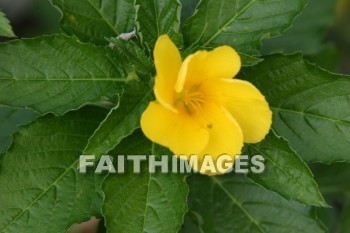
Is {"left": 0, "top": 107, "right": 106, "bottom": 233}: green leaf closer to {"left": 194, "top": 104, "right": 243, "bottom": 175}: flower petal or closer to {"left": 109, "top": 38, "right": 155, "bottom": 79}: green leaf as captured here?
{"left": 109, "top": 38, "right": 155, "bottom": 79}: green leaf

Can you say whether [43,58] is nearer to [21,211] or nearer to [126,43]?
[126,43]

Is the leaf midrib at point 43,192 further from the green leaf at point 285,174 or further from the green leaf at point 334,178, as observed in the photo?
the green leaf at point 334,178

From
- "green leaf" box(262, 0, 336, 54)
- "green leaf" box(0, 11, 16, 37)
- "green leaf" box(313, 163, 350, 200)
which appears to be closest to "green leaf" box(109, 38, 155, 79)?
"green leaf" box(0, 11, 16, 37)

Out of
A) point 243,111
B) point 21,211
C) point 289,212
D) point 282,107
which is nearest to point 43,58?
point 21,211

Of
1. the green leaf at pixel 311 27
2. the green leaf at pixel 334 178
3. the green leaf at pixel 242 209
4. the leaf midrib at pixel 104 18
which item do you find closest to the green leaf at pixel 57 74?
the leaf midrib at pixel 104 18

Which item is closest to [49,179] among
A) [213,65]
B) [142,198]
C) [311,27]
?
[142,198]

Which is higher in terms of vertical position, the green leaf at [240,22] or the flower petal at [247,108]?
the green leaf at [240,22]
